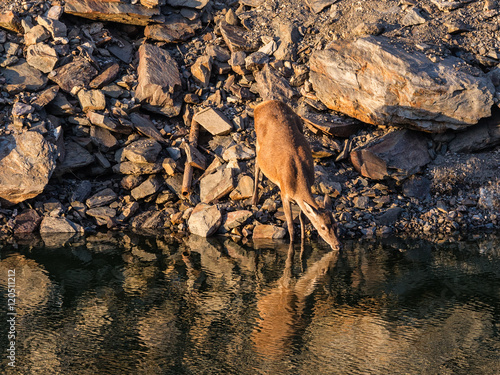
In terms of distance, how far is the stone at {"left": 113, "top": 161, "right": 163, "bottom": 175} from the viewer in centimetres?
1469

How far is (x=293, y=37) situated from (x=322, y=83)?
2.25 metres

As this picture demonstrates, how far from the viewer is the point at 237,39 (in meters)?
17.2

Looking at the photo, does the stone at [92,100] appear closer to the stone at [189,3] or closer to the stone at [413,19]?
the stone at [189,3]

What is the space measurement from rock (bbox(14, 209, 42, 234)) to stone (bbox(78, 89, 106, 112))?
11.0ft

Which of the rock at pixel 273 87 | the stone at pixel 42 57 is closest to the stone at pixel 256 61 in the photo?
the rock at pixel 273 87

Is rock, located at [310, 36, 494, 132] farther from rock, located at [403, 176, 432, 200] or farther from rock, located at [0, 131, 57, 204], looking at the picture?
rock, located at [0, 131, 57, 204]

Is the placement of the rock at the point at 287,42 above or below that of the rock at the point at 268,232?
above

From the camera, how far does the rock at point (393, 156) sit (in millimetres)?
14297

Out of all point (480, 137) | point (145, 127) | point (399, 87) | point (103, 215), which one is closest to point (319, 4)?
point (399, 87)

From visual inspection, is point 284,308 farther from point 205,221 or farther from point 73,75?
point 73,75

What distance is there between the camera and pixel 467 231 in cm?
1330

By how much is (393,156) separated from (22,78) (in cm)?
1033

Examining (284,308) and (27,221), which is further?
(27,221)

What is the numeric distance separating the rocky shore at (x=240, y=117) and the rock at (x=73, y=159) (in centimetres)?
3
